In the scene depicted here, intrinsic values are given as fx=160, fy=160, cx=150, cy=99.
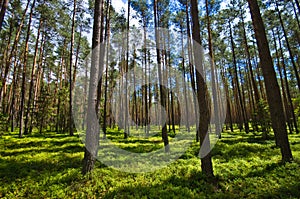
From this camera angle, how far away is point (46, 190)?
5.22 metres

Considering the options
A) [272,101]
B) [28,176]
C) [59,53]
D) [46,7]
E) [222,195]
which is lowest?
[222,195]

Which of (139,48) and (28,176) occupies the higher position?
(139,48)

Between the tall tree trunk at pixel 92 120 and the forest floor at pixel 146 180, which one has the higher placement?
the tall tree trunk at pixel 92 120

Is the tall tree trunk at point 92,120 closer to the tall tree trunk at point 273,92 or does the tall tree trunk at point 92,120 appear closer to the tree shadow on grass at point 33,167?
the tree shadow on grass at point 33,167

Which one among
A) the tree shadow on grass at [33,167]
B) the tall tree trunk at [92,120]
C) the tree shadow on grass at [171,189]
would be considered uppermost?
the tall tree trunk at [92,120]

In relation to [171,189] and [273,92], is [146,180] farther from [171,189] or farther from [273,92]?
[273,92]

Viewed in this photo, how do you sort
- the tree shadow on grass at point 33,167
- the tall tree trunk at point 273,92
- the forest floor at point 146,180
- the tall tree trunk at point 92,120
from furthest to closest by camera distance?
the tall tree trunk at point 273,92
the tall tree trunk at point 92,120
the tree shadow on grass at point 33,167
the forest floor at point 146,180

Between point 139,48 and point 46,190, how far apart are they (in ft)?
64.2

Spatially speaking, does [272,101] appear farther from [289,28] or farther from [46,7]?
[46,7]

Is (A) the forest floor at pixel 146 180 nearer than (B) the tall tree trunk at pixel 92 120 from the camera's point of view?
Yes

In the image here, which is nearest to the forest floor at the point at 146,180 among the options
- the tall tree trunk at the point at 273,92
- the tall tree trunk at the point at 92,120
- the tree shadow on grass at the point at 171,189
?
the tree shadow on grass at the point at 171,189

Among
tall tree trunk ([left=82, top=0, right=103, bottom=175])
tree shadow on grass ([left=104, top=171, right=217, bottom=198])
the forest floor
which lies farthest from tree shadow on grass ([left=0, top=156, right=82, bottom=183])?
tree shadow on grass ([left=104, top=171, right=217, bottom=198])

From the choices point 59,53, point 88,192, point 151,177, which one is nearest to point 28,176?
point 88,192

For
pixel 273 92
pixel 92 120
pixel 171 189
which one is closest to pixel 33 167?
pixel 92 120
